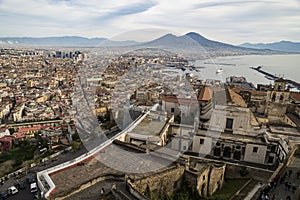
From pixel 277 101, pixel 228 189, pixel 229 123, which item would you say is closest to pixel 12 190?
pixel 228 189

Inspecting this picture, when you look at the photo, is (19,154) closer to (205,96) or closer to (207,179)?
(205,96)

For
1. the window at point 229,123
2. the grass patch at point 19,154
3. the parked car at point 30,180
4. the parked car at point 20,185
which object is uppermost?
the window at point 229,123

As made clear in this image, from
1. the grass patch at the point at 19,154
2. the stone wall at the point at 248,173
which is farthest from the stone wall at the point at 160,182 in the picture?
the grass patch at the point at 19,154

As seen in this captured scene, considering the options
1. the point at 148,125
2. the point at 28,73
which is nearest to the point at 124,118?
the point at 148,125

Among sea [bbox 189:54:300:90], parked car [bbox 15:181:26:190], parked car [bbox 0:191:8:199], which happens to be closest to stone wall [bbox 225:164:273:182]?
parked car [bbox 15:181:26:190]

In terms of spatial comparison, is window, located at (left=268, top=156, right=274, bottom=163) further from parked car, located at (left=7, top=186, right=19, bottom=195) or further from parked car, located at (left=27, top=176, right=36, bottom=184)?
parked car, located at (left=7, top=186, right=19, bottom=195)

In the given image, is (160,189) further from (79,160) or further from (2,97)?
(2,97)

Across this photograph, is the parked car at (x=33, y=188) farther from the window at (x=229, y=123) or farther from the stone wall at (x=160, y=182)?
the window at (x=229, y=123)
